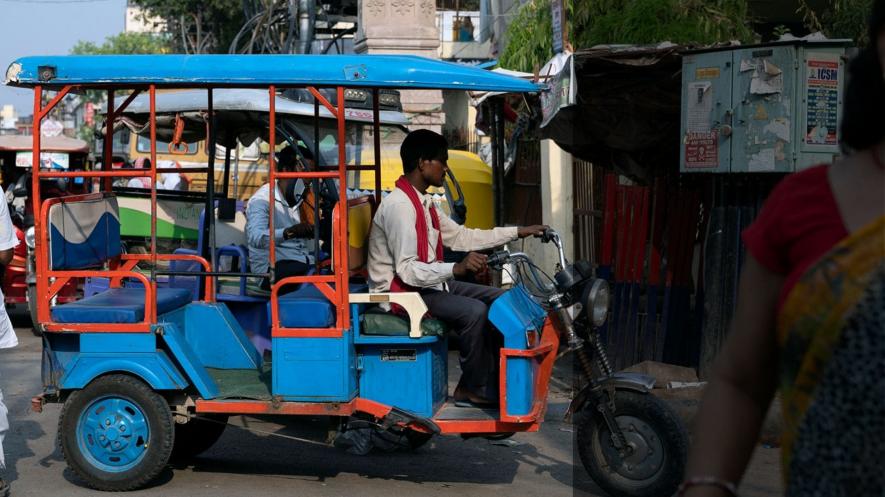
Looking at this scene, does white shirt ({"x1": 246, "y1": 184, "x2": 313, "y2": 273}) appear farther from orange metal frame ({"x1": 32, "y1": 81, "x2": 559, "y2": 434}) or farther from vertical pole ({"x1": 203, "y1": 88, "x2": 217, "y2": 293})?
orange metal frame ({"x1": 32, "y1": 81, "x2": 559, "y2": 434})

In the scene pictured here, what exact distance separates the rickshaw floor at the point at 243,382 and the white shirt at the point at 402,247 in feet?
2.57

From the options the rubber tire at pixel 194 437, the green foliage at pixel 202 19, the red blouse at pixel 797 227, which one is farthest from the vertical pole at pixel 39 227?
the green foliage at pixel 202 19

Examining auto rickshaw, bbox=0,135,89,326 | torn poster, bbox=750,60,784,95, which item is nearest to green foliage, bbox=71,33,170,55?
auto rickshaw, bbox=0,135,89,326

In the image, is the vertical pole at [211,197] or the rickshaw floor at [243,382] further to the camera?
the vertical pole at [211,197]

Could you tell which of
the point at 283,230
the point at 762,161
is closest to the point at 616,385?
the point at 762,161

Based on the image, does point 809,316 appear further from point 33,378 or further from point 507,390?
point 33,378

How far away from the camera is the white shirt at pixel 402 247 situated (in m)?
5.74

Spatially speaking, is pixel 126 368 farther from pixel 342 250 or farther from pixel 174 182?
pixel 174 182

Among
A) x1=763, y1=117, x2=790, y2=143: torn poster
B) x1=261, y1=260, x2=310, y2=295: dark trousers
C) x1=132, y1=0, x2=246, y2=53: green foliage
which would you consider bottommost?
x1=261, y1=260, x2=310, y2=295: dark trousers

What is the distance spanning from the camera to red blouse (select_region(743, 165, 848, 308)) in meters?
1.84

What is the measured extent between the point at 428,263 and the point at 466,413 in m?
0.79

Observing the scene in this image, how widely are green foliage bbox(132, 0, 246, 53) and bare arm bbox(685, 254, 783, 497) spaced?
35.3 meters

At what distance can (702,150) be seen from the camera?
7812mm

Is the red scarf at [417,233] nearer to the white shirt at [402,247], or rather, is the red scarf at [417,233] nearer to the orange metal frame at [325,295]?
the white shirt at [402,247]
